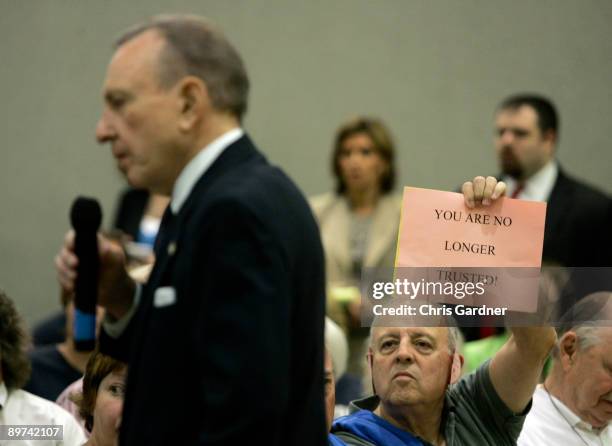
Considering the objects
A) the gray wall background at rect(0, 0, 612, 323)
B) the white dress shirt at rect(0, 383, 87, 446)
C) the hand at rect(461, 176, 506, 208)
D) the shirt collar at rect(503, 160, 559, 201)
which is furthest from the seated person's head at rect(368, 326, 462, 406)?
the gray wall background at rect(0, 0, 612, 323)

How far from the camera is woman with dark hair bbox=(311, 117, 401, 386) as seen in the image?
496 cm

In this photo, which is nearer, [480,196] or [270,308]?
[270,308]

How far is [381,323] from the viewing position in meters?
2.90

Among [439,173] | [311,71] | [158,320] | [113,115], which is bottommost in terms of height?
[158,320]

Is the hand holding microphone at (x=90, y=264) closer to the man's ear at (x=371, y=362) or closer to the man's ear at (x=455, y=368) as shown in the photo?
the man's ear at (x=371, y=362)

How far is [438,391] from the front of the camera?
9.50 feet

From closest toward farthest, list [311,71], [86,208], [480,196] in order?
[86,208] < [480,196] < [311,71]

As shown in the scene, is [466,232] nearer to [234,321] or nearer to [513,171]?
[234,321]

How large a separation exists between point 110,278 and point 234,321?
0.51 meters

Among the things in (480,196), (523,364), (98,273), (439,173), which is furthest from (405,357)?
(439,173)

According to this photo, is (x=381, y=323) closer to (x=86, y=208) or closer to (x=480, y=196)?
(x=480, y=196)

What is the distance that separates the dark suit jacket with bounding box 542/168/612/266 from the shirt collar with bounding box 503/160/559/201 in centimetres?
7

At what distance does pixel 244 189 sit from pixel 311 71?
4.67m

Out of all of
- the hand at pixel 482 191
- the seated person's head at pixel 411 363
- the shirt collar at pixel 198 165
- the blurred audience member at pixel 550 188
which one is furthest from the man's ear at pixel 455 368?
the blurred audience member at pixel 550 188
